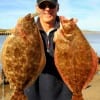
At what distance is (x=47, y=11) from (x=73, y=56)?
0.98m

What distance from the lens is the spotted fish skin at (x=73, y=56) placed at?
17.5 ft

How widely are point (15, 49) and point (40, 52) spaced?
1.07ft

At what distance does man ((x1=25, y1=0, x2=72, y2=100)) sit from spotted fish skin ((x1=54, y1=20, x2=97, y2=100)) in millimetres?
769

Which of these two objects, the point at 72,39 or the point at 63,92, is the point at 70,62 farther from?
the point at 63,92

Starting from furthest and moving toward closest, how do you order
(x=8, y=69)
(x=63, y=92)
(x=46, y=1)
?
1. (x=63, y=92)
2. (x=46, y=1)
3. (x=8, y=69)

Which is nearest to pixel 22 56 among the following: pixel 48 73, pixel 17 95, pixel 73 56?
pixel 17 95

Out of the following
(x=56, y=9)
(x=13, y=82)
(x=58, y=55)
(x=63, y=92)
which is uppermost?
(x=56, y=9)

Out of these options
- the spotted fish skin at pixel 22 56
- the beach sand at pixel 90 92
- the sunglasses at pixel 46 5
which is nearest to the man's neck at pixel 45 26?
the sunglasses at pixel 46 5

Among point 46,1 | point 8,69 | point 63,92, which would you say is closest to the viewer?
point 8,69

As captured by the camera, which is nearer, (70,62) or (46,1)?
(70,62)

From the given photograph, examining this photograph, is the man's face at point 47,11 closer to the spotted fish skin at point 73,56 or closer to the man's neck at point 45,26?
the man's neck at point 45,26

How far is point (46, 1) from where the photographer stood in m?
6.05

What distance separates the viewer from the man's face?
603 centimetres

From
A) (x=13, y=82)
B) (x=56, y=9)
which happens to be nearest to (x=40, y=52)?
(x=13, y=82)
